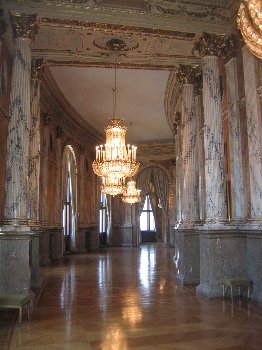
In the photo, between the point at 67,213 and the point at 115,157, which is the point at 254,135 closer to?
the point at 115,157

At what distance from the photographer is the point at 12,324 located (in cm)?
496

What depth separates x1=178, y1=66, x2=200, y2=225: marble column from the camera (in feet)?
27.9

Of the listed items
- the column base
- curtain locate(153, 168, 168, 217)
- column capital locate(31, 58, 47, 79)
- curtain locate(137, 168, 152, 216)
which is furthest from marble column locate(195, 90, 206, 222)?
curtain locate(137, 168, 152, 216)

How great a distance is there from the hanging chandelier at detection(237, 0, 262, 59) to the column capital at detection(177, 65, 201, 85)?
5.44 meters

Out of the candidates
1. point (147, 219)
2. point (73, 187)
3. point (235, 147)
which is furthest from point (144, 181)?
point (235, 147)

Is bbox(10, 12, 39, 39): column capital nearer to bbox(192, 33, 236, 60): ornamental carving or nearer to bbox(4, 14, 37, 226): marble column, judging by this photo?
bbox(4, 14, 37, 226): marble column

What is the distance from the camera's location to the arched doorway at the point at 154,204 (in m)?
21.7

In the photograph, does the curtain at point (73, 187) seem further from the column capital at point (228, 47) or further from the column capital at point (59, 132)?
the column capital at point (228, 47)

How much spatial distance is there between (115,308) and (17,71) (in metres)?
4.15

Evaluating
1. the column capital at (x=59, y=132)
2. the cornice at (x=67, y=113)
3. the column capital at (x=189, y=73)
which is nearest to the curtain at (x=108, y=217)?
the cornice at (x=67, y=113)

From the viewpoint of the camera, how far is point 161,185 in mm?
21672

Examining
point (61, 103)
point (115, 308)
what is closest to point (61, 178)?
point (61, 103)

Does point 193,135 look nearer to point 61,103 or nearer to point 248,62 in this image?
point 248,62

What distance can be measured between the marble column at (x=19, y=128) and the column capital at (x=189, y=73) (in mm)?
3497
